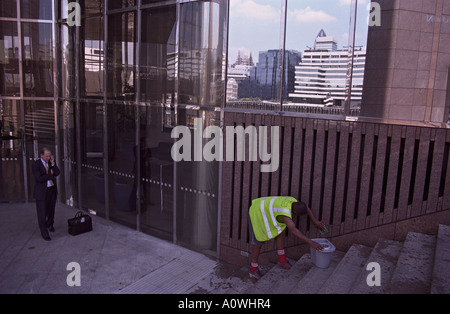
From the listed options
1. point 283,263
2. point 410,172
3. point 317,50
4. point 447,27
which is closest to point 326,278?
point 283,263

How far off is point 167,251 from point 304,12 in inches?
197

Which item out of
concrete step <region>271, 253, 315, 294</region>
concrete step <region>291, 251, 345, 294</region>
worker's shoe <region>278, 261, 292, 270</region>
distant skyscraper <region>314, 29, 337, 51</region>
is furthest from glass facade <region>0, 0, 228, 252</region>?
concrete step <region>291, 251, 345, 294</region>

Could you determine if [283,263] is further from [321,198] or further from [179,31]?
[179,31]

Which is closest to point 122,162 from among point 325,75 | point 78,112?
point 78,112

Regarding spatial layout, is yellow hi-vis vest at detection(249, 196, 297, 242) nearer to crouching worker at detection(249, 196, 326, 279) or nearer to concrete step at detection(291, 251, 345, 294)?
crouching worker at detection(249, 196, 326, 279)

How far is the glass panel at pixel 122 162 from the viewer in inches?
328

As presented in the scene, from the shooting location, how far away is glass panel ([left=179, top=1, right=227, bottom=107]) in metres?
6.66

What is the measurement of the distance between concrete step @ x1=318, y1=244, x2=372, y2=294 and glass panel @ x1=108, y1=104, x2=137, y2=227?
4857 mm

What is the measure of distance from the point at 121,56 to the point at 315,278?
20.0 feet

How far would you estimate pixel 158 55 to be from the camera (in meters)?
7.61

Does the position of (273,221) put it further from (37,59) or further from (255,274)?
(37,59)

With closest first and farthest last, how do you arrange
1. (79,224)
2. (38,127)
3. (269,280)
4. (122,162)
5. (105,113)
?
(269,280), (79,224), (122,162), (105,113), (38,127)

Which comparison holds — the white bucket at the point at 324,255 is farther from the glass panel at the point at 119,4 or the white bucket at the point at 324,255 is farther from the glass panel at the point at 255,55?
the glass panel at the point at 119,4

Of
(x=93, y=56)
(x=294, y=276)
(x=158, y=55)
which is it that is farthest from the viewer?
(x=93, y=56)
